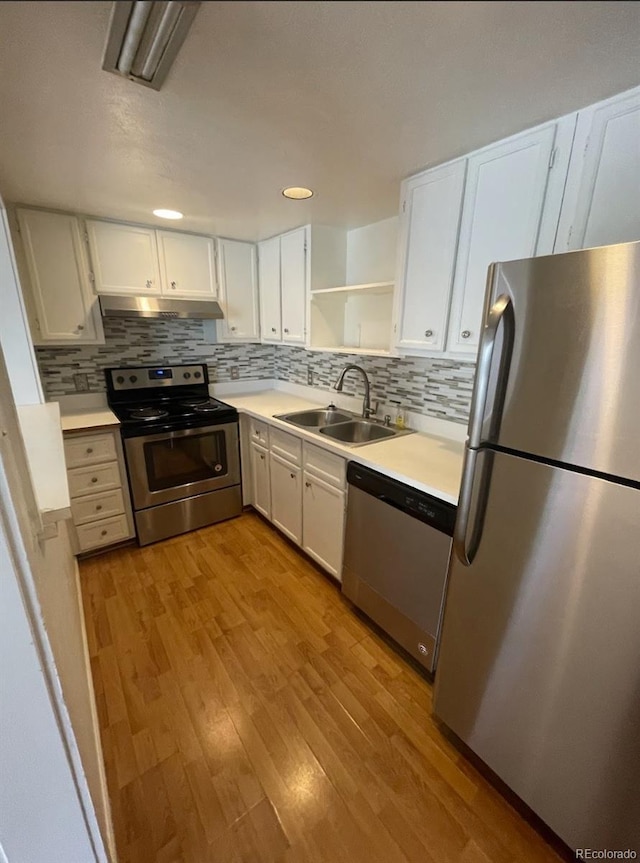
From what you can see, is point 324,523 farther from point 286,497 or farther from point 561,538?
point 561,538

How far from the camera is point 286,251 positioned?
2580 mm

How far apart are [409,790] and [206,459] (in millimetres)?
2076

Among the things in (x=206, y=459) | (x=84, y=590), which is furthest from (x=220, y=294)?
(x=84, y=590)

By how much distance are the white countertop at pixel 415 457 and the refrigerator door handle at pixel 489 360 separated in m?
0.38

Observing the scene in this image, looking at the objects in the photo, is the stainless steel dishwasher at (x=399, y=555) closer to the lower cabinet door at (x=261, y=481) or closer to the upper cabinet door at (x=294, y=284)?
the lower cabinet door at (x=261, y=481)

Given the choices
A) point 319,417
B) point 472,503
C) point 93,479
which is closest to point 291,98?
point 472,503

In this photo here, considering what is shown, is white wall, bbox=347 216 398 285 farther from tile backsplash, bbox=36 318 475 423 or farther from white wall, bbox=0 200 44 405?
white wall, bbox=0 200 44 405

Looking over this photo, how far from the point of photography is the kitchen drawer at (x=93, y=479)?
2229mm

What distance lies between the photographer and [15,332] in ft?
6.47

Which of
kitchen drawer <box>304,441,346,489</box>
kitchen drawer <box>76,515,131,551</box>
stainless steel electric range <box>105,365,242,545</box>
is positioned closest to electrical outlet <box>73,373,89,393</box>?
stainless steel electric range <box>105,365,242,545</box>

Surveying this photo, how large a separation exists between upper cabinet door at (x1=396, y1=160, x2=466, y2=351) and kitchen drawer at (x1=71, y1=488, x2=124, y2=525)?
6.67ft

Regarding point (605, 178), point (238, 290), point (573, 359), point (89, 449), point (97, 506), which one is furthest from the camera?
point (238, 290)

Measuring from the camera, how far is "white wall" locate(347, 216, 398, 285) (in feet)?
Result: 7.33

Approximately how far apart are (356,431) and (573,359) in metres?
1.59
